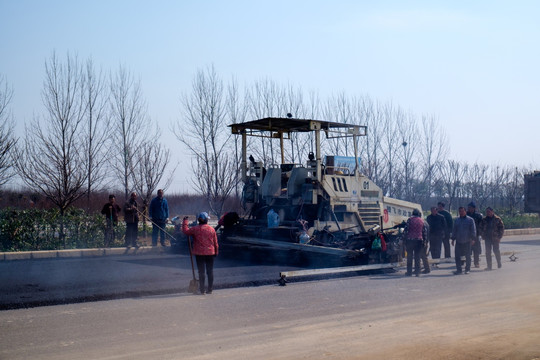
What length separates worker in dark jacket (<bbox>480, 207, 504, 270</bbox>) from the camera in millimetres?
16469

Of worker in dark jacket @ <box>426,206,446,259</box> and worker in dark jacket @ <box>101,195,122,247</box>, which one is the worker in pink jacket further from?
worker in dark jacket @ <box>101,195,122,247</box>

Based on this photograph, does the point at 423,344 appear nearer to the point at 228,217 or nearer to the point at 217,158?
the point at 228,217

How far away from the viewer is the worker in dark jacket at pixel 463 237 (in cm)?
1548

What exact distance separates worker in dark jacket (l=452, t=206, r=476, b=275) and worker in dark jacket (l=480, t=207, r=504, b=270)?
975 mm

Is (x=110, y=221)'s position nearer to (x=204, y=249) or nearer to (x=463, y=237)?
(x=204, y=249)

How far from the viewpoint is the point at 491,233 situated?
1669 cm

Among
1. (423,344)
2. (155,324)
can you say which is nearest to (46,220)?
(155,324)

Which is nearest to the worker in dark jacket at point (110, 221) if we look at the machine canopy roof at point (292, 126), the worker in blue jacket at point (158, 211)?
the worker in blue jacket at point (158, 211)

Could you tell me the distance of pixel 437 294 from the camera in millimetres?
11930

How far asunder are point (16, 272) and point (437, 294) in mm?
9205

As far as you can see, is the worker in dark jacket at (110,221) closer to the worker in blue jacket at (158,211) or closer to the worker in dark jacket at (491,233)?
the worker in blue jacket at (158,211)

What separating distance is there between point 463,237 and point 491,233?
→ 145cm

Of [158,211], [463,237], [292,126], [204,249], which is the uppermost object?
[292,126]

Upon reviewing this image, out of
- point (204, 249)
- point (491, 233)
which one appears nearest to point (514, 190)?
point (491, 233)
